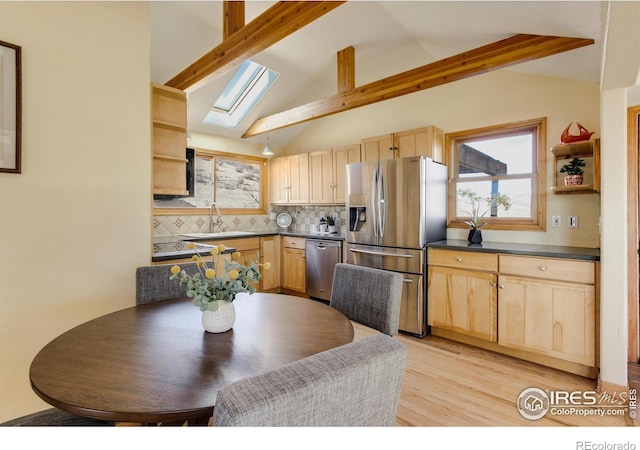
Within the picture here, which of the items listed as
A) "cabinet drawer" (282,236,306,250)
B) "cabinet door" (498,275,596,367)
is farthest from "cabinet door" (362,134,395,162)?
"cabinet door" (498,275,596,367)

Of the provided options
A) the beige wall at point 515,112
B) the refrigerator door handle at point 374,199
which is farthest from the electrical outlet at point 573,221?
the refrigerator door handle at point 374,199

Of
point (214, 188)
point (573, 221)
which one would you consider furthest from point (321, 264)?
point (573, 221)

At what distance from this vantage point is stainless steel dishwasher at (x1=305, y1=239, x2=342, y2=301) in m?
3.89

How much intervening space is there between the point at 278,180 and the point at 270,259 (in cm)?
Result: 135

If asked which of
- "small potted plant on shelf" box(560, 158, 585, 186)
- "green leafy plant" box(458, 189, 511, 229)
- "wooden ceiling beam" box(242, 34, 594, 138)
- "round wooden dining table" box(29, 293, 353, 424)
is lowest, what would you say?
"round wooden dining table" box(29, 293, 353, 424)

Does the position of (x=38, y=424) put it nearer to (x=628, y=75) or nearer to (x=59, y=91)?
(x=59, y=91)

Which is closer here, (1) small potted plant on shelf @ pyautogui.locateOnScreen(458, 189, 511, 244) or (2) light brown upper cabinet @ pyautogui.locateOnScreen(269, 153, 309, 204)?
(1) small potted plant on shelf @ pyautogui.locateOnScreen(458, 189, 511, 244)

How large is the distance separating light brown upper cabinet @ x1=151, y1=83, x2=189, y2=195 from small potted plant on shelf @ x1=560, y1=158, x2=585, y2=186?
3.23 meters

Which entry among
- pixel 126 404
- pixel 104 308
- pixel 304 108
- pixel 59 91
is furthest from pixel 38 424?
pixel 304 108

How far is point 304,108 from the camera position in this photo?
377 centimetres

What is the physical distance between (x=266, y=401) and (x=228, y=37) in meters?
2.60

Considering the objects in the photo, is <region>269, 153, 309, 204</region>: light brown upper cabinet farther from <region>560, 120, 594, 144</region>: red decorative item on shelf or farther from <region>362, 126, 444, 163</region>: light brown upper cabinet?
<region>560, 120, 594, 144</region>: red decorative item on shelf

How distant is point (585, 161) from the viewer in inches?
102

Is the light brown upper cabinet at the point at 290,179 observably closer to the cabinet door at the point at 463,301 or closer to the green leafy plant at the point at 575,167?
the cabinet door at the point at 463,301
